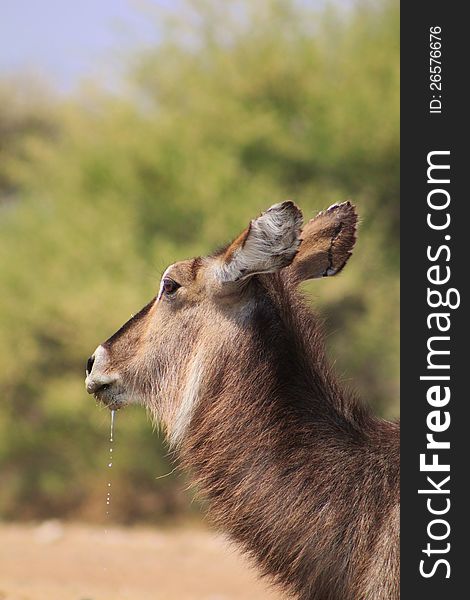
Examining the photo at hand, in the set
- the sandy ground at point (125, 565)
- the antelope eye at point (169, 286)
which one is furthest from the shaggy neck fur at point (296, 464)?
the sandy ground at point (125, 565)

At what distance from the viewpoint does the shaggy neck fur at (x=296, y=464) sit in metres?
5.11

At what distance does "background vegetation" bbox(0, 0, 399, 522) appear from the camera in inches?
819

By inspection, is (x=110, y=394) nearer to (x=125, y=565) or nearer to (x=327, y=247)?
(x=327, y=247)

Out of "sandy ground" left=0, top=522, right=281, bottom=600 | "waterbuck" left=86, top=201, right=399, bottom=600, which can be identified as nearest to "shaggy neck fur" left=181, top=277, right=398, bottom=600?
"waterbuck" left=86, top=201, right=399, bottom=600

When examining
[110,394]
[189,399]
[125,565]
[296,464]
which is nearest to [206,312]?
[189,399]

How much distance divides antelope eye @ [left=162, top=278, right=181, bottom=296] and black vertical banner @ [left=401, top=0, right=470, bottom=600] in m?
1.16

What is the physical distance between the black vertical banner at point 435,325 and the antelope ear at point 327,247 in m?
0.72

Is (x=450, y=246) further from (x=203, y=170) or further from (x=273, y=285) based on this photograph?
(x=203, y=170)

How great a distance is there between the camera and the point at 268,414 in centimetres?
548

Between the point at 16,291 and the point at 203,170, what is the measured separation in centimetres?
426

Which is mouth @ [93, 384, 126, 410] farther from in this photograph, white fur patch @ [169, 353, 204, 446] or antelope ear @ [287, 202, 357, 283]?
antelope ear @ [287, 202, 357, 283]

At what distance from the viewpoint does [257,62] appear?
2127cm

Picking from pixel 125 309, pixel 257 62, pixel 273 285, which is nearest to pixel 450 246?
pixel 273 285

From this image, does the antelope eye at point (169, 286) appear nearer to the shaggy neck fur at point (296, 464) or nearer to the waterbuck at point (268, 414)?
the waterbuck at point (268, 414)
